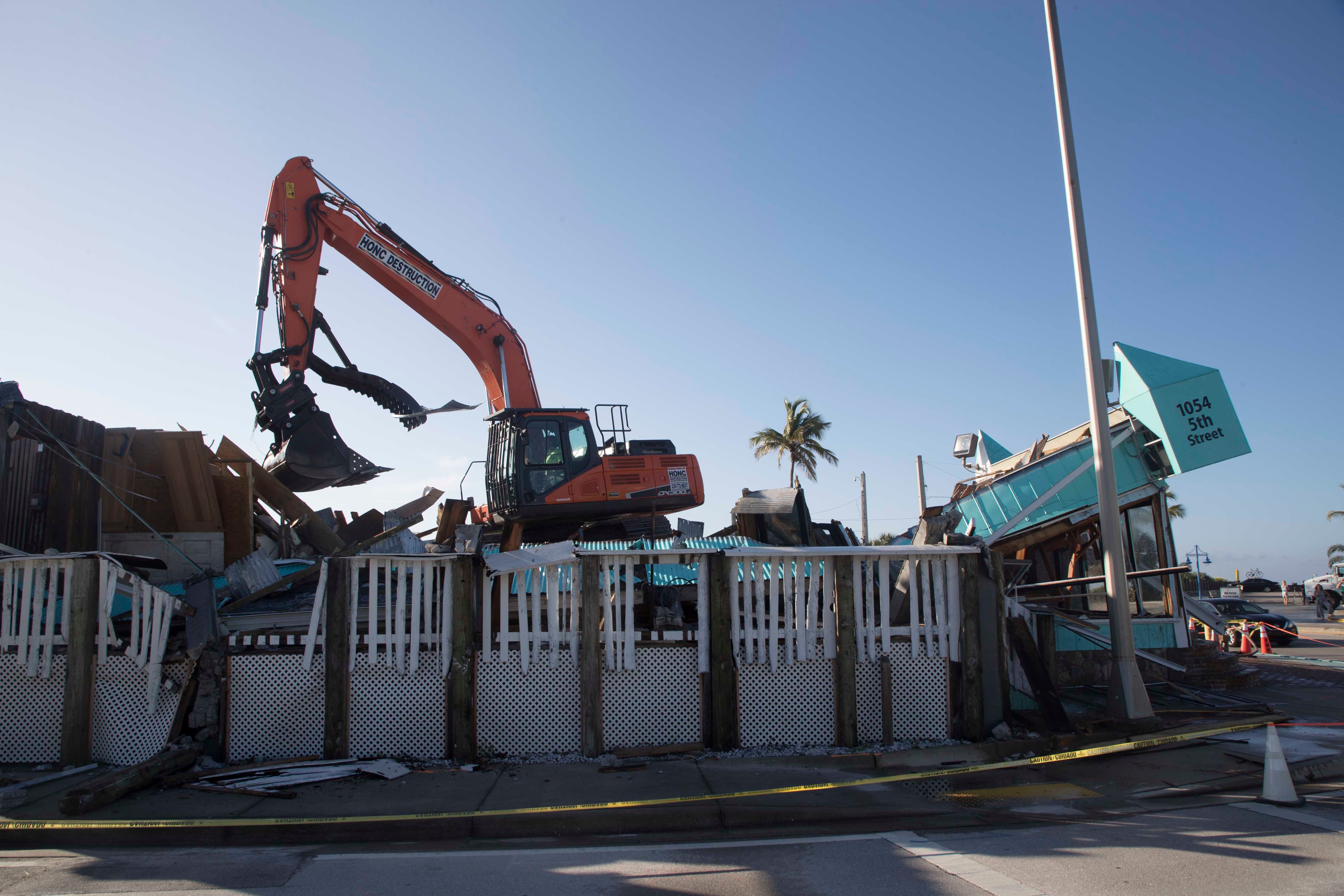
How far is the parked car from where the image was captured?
2241 cm

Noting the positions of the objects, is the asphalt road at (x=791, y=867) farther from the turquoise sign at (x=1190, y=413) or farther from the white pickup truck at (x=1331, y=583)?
the white pickup truck at (x=1331, y=583)

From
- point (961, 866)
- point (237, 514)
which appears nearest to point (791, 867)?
point (961, 866)

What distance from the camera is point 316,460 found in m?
13.1

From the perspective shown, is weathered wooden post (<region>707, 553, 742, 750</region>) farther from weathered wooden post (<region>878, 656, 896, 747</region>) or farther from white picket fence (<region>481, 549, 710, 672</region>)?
weathered wooden post (<region>878, 656, 896, 747</region>)

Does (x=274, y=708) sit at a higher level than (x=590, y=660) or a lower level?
lower

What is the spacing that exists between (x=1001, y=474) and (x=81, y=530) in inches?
580

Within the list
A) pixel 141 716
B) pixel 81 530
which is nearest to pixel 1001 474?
pixel 141 716

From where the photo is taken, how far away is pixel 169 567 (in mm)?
11289

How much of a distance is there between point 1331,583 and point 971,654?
1712 inches

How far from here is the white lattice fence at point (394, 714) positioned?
7.32 metres

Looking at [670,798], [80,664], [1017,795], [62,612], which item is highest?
[62,612]

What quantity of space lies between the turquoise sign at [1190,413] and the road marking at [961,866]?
32.8 feet

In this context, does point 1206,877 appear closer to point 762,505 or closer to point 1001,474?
point 762,505

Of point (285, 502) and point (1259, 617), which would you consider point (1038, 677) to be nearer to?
point (285, 502)
